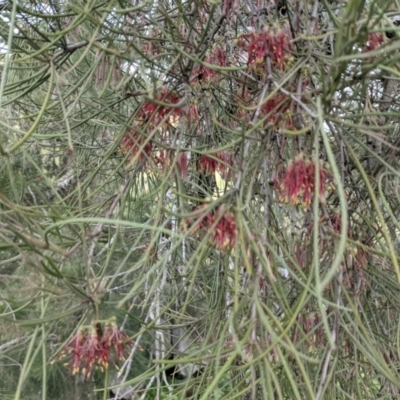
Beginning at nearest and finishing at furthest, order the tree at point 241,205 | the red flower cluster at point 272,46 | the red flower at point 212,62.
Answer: the tree at point 241,205 < the red flower cluster at point 272,46 < the red flower at point 212,62

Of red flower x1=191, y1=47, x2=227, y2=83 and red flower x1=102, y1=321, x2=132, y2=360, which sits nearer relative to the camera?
red flower x1=102, y1=321, x2=132, y2=360

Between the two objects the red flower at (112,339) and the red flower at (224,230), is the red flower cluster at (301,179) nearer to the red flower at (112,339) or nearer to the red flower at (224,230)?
the red flower at (224,230)

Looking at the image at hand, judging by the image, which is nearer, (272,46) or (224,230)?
(224,230)

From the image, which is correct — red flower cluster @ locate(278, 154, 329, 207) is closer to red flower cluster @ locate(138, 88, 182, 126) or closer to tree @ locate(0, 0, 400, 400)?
tree @ locate(0, 0, 400, 400)

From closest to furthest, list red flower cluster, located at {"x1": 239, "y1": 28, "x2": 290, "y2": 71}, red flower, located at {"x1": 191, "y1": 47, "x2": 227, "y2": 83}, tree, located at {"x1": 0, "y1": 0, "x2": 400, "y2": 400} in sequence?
tree, located at {"x1": 0, "y1": 0, "x2": 400, "y2": 400}, red flower cluster, located at {"x1": 239, "y1": 28, "x2": 290, "y2": 71}, red flower, located at {"x1": 191, "y1": 47, "x2": 227, "y2": 83}

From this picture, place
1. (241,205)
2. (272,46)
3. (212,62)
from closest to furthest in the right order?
(241,205)
(272,46)
(212,62)

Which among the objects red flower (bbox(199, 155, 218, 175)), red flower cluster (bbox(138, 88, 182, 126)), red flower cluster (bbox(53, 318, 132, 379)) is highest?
red flower cluster (bbox(138, 88, 182, 126))

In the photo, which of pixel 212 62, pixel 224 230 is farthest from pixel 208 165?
pixel 224 230

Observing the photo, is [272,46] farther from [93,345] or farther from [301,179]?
[93,345]

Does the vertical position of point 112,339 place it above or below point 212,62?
below

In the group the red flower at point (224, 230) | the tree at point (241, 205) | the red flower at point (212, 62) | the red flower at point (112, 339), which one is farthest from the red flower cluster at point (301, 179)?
the red flower at point (212, 62)

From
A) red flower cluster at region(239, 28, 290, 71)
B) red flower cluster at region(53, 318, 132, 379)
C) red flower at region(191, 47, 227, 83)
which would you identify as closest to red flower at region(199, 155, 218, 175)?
red flower at region(191, 47, 227, 83)

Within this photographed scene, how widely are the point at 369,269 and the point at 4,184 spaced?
151 cm

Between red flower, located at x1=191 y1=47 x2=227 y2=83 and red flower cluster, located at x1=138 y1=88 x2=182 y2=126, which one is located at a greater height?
red flower, located at x1=191 y1=47 x2=227 y2=83
